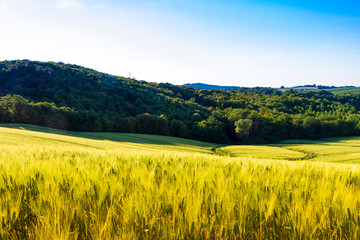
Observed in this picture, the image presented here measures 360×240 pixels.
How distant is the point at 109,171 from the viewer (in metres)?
2.68

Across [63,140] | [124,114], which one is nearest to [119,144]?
[63,140]

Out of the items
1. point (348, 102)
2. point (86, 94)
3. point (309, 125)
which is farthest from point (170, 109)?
point (348, 102)

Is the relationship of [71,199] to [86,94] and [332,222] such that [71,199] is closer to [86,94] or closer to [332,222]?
[332,222]

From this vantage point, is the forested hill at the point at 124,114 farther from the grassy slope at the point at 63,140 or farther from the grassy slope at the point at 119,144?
the grassy slope at the point at 63,140

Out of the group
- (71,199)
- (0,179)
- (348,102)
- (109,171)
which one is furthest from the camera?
(348,102)

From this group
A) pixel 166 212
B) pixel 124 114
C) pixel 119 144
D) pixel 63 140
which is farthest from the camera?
pixel 124 114

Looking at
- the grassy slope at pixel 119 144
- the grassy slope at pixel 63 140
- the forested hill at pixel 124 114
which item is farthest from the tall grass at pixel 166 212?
the forested hill at pixel 124 114

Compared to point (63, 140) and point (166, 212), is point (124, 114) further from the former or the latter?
point (166, 212)

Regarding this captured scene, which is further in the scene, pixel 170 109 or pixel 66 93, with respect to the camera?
pixel 170 109

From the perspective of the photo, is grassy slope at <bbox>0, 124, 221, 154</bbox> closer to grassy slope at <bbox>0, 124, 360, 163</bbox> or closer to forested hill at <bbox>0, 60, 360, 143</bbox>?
grassy slope at <bbox>0, 124, 360, 163</bbox>

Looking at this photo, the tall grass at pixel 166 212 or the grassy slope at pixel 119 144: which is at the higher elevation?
the tall grass at pixel 166 212

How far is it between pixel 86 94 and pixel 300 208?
90.6 meters

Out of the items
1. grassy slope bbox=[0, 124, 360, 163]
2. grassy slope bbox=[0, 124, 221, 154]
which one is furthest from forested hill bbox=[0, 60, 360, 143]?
grassy slope bbox=[0, 124, 221, 154]

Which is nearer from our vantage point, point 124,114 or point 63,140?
point 63,140
